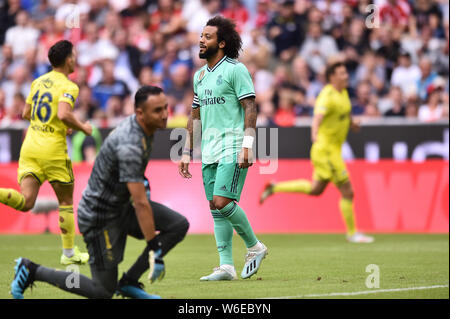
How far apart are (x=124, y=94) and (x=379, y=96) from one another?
5.51 m

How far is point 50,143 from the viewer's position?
398 inches

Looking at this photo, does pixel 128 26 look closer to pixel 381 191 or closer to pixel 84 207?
pixel 381 191

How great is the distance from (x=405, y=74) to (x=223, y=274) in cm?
1091

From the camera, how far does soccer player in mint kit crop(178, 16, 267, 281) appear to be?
343 inches

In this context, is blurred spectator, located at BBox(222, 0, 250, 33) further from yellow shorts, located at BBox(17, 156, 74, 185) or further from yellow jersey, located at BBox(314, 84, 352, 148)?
yellow shorts, located at BBox(17, 156, 74, 185)

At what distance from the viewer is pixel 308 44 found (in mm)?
19469

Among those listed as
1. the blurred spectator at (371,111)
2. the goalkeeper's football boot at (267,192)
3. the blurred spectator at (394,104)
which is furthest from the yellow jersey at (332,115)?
the blurred spectator at (371,111)

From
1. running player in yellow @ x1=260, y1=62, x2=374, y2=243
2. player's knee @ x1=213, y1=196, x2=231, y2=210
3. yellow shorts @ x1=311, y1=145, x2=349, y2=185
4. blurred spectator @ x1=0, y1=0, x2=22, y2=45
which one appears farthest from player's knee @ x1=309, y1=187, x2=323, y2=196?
blurred spectator @ x1=0, y1=0, x2=22, y2=45

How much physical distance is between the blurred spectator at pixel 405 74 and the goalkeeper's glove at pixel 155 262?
41.7ft

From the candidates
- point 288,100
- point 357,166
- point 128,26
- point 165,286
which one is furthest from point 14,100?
point 165,286

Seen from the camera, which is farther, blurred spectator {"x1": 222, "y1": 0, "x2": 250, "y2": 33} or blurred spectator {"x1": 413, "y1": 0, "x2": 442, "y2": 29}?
blurred spectator {"x1": 222, "y1": 0, "x2": 250, "y2": 33}

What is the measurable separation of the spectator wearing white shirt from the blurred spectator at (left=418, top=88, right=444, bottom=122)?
31.0 feet

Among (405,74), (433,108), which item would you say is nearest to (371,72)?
(405,74)

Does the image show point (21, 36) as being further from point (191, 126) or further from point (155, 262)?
point (155, 262)
